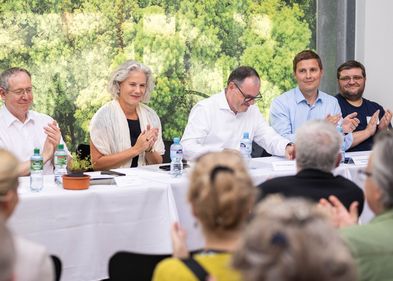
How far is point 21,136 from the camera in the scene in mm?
4504

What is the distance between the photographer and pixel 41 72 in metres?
5.87

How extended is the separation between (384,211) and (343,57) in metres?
5.07

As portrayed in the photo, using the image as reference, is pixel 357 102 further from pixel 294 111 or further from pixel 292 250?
pixel 292 250

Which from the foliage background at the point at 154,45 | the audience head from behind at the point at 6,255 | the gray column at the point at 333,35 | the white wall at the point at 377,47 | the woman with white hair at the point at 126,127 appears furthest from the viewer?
the gray column at the point at 333,35

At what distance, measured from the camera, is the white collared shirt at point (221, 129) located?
5.12m

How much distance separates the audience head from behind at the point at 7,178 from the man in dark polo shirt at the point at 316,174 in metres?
1.13

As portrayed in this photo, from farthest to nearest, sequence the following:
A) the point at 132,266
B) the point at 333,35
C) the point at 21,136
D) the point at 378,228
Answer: the point at 333,35
the point at 21,136
the point at 132,266
the point at 378,228

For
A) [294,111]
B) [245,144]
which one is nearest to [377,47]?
[294,111]

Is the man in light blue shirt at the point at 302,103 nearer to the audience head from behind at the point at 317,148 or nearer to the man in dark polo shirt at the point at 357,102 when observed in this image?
the man in dark polo shirt at the point at 357,102

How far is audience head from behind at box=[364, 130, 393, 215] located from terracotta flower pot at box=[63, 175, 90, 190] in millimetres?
1893

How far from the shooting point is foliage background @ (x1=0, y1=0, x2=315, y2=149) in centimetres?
583

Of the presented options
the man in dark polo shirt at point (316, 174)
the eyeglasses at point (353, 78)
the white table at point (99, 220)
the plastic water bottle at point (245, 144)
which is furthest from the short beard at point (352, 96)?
the man in dark polo shirt at point (316, 174)

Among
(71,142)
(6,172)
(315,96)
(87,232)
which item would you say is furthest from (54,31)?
(6,172)

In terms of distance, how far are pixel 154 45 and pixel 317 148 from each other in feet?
11.6
